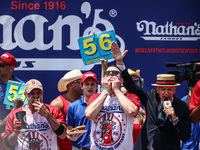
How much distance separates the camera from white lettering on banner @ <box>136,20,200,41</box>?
6.31 meters

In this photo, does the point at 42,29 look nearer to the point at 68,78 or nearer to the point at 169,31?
the point at 68,78

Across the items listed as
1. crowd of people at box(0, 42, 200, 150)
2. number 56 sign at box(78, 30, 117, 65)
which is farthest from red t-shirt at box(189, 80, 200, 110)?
number 56 sign at box(78, 30, 117, 65)

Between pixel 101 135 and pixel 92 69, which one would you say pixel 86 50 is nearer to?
pixel 92 69

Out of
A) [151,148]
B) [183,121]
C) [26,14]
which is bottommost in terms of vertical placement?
[151,148]

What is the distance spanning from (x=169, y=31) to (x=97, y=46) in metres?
1.52

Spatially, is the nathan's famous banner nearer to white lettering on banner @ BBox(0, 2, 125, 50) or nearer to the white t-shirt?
white lettering on banner @ BBox(0, 2, 125, 50)

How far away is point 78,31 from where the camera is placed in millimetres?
6270

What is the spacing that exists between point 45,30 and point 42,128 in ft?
7.83

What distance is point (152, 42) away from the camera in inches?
249

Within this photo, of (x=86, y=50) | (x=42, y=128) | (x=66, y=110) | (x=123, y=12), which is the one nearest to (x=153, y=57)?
(x=123, y=12)

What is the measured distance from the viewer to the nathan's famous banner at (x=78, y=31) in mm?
6230

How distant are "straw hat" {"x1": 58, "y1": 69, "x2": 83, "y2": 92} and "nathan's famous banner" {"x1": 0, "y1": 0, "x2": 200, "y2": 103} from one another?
0.36 metres

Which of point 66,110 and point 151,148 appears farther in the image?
point 66,110

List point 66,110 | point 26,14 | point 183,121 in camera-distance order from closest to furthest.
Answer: point 183,121
point 66,110
point 26,14
